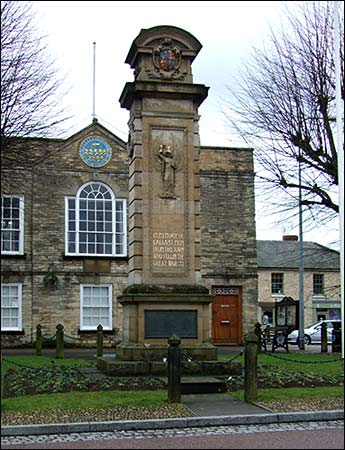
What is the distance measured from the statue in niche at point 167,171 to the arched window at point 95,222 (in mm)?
14570

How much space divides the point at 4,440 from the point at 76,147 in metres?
22.5

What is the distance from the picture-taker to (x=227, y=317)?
1275 inches

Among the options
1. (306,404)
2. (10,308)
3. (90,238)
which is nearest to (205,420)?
(306,404)

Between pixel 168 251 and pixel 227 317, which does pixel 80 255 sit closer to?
pixel 227 317

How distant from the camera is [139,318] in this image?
634 inches

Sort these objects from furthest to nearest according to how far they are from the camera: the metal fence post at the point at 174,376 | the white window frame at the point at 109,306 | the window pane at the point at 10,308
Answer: the white window frame at the point at 109,306 < the window pane at the point at 10,308 < the metal fence post at the point at 174,376

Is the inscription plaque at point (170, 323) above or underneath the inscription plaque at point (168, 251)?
underneath

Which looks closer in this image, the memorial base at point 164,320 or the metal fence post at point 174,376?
the metal fence post at point 174,376

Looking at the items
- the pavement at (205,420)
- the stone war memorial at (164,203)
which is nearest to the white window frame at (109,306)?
the stone war memorial at (164,203)

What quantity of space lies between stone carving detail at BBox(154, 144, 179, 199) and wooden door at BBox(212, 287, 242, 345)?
16.0 metres

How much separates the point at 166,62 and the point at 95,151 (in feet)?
47.9

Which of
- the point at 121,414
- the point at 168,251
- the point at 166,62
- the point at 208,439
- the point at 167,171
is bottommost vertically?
the point at 208,439

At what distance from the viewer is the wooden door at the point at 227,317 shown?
32125 mm

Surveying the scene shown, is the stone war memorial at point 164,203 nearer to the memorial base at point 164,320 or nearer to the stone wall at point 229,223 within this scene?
the memorial base at point 164,320
